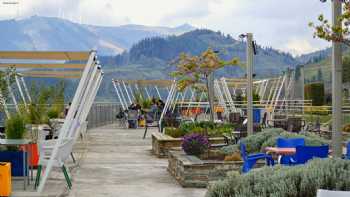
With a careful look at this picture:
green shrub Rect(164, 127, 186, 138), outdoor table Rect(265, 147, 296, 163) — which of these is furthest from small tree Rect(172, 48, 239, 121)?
outdoor table Rect(265, 147, 296, 163)

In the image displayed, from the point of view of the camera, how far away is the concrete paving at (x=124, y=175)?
8914mm

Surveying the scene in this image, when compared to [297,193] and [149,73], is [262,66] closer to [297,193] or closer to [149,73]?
[149,73]

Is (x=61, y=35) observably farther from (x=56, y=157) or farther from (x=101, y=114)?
(x=56, y=157)

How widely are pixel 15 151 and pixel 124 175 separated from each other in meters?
2.04

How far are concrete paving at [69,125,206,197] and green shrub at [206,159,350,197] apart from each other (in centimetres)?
378

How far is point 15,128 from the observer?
9195 millimetres

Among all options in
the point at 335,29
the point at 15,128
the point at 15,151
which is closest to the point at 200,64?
the point at 15,151

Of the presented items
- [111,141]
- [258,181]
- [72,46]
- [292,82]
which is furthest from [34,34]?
[258,181]

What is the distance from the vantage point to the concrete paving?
29.2 feet

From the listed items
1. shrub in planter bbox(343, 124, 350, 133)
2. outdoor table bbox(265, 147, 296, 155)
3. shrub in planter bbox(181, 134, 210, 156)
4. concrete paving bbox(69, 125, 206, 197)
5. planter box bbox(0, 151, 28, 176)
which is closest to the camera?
outdoor table bbox(265, 147, 296, 155)

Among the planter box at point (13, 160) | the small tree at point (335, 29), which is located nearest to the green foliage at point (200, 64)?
the planter box at point (13, 160)

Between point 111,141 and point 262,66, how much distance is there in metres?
48.3

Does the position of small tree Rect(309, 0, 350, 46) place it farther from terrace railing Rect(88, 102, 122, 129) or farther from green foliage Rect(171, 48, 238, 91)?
terrace railing Rect(88, 102, 122, 129)

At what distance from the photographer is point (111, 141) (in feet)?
63.6
